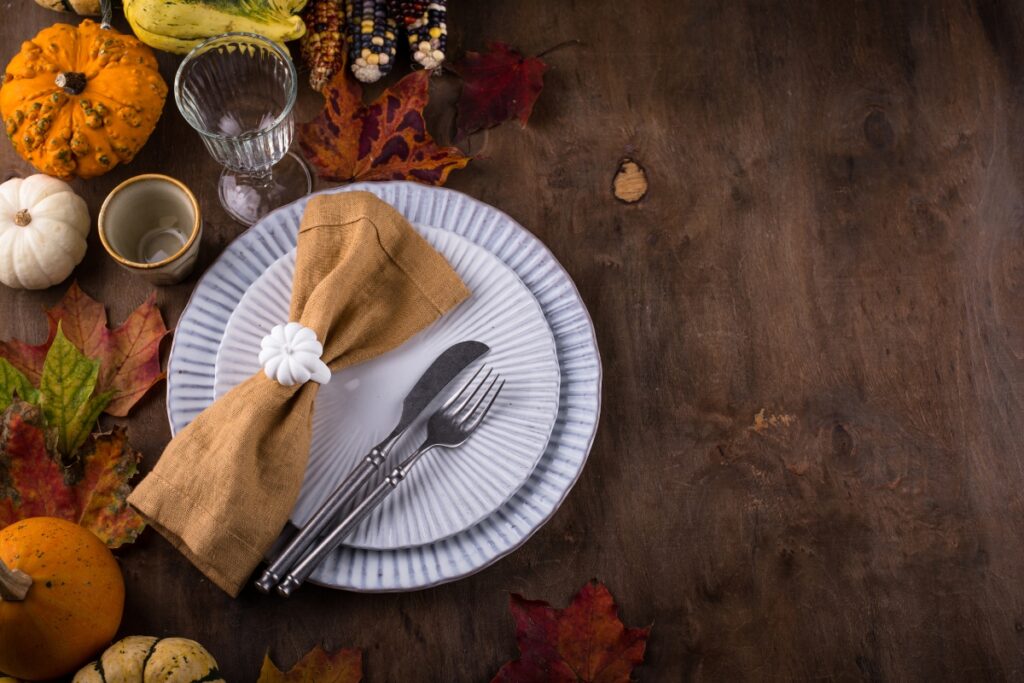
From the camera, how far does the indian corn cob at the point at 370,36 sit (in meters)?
1.14

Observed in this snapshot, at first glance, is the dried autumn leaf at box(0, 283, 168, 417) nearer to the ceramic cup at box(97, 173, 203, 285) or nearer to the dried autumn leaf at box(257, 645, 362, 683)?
the ceramic cup at box(97, 173, 203, 285)

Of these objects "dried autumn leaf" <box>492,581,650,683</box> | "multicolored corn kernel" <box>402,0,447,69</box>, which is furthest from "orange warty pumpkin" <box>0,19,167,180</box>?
"dried autumn leaf" <box>492,581,650,683</box>

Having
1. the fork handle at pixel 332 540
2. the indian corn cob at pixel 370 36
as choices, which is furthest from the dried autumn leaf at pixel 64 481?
the indian corn cob at pixel 370 36

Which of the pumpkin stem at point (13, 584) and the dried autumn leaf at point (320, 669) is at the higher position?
the pumpkin stem at point (13, 584)

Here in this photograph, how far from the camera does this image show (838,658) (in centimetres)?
104

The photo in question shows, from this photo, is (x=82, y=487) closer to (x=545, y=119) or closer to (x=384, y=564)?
(x=384, y=564)

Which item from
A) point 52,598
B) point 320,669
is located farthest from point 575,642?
point 52,598

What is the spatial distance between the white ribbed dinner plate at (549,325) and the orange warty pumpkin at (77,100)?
22 centimetres

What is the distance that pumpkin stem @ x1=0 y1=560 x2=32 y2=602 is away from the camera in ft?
2.63

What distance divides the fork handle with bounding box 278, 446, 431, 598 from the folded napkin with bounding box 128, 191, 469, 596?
1.7 inches

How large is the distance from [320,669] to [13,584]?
345mm

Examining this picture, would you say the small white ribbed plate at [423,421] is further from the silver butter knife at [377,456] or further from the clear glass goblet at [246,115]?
the clear glass goblet at [246,115]

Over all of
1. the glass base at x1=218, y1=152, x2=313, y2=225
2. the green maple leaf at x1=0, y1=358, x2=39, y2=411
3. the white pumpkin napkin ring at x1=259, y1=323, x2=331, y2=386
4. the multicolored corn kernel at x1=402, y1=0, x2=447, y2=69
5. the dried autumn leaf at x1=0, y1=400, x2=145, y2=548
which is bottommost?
the dried autumn leaf at x1=0, y1=400, x2=145, y2=548

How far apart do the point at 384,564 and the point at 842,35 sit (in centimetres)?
98
